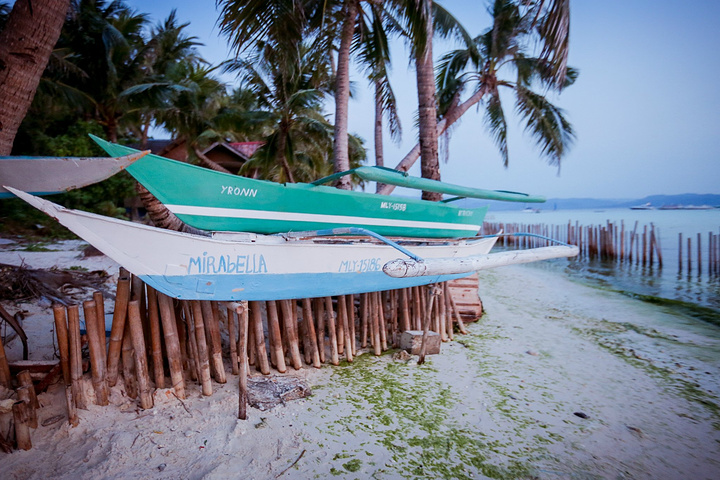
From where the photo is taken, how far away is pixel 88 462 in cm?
243

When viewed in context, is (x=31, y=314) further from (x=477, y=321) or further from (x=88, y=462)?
(x=477, y=321)

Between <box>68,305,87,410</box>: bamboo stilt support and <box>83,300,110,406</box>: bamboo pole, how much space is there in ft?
0.22

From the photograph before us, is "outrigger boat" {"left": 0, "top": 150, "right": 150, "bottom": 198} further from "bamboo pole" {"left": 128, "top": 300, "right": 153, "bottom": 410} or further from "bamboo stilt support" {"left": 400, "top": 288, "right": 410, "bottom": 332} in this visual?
"bamboo stilt support" {"left": 400, "top": 288, "right": 410, "bottom": 332}

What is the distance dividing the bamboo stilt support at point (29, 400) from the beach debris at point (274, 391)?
144 centimetres

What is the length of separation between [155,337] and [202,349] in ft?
1.26

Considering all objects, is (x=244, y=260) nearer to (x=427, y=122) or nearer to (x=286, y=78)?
(x=427, y=122)

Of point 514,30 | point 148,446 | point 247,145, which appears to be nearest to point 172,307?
point 148,446

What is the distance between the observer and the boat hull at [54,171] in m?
2.47

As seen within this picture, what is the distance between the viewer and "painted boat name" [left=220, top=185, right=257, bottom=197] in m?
3.40

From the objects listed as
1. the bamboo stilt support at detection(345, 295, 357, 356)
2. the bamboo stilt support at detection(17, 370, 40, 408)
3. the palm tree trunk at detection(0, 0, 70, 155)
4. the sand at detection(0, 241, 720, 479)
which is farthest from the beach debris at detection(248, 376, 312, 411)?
the palm tree trunk at detection(0, 0, 70, 155)

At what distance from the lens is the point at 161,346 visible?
10.8 feet

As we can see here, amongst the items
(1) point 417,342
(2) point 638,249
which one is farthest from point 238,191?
(2) point 638,249

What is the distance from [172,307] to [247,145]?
17.2m

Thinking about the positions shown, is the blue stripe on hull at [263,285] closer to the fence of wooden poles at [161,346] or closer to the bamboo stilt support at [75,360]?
the fence of wooden poles at [161,346]
